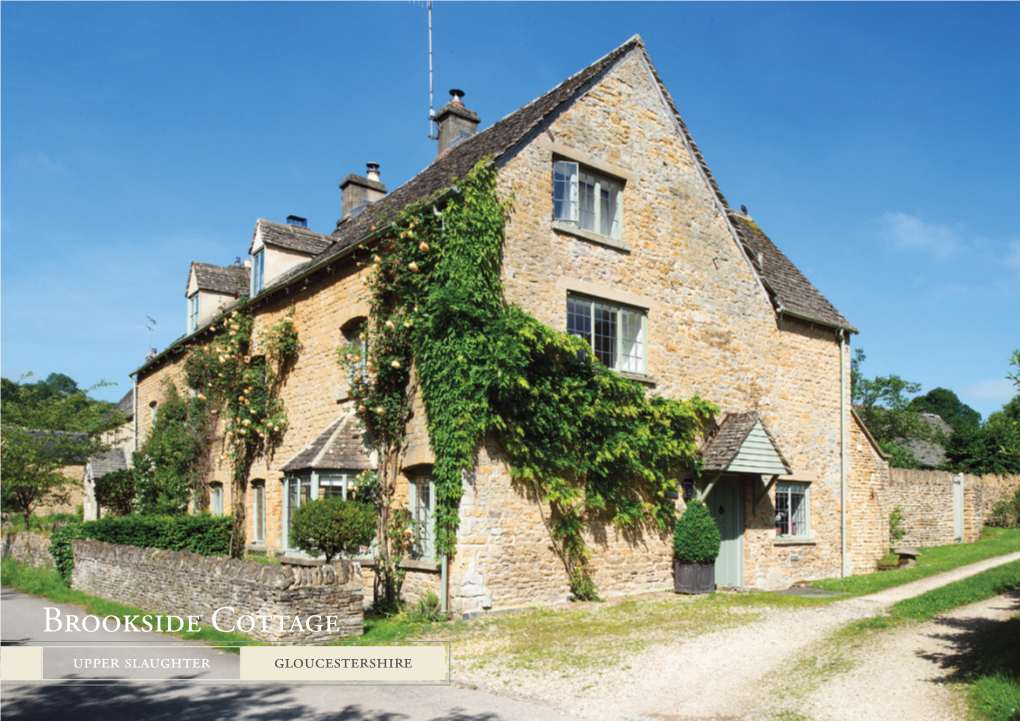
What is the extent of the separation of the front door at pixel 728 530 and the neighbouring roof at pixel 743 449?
110cm

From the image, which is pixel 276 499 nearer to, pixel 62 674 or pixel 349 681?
pixel 62 674

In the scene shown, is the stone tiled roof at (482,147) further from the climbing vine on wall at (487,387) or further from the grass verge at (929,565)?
the grass verge at (929,565)

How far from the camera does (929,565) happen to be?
60.8ft

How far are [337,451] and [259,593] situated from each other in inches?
167

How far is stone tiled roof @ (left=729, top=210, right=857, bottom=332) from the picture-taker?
18.1 m

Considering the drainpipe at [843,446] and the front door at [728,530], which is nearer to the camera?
the front door at [728,530]

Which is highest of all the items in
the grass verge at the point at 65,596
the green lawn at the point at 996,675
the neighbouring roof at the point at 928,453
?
the neighbouring roof at the point at 928,453

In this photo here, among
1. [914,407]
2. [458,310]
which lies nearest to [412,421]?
[458,310]

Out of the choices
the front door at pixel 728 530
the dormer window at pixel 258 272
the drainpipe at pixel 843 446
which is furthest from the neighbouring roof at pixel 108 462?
the drainpipe at pixel 843 446

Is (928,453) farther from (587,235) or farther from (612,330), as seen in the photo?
(587,235)

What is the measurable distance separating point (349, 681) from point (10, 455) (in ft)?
66.8

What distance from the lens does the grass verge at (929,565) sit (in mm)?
15984

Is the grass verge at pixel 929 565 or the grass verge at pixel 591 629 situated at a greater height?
the grass verge at pixel 591 629

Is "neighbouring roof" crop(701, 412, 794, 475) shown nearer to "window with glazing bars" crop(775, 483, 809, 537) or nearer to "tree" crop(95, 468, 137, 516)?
"window with glazing bars" crop(775, 483, 809, 537)
